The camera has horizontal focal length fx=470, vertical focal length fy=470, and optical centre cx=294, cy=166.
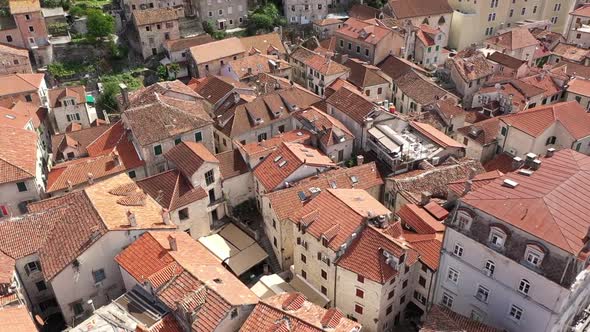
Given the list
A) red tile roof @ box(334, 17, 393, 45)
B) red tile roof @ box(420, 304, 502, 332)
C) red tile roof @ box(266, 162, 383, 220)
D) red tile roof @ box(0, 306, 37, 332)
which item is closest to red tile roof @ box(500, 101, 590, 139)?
red tile roof @ box(266, 162, 383, 220)

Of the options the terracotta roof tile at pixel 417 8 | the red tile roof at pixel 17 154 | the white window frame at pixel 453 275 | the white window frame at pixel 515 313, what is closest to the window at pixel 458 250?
the white window frame at pixel 453 275

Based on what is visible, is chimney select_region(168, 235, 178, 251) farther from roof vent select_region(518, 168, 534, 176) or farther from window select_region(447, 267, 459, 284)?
roof vent select_region(518, 168, 534, 176)

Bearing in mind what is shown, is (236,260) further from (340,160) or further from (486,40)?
(486,40)

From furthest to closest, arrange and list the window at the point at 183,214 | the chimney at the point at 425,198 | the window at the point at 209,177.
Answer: the window at the point at 209,177, the window at the point at 183,214, the chimney at the point at 425,198

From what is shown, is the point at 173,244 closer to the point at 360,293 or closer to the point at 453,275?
the point at 360,293

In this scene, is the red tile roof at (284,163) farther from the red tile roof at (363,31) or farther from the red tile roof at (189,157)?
the red tile roof at (363,31)

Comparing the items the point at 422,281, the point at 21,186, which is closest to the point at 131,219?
the point at 21,186

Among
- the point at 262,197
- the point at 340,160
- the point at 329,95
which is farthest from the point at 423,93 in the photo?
the point at 262,197
